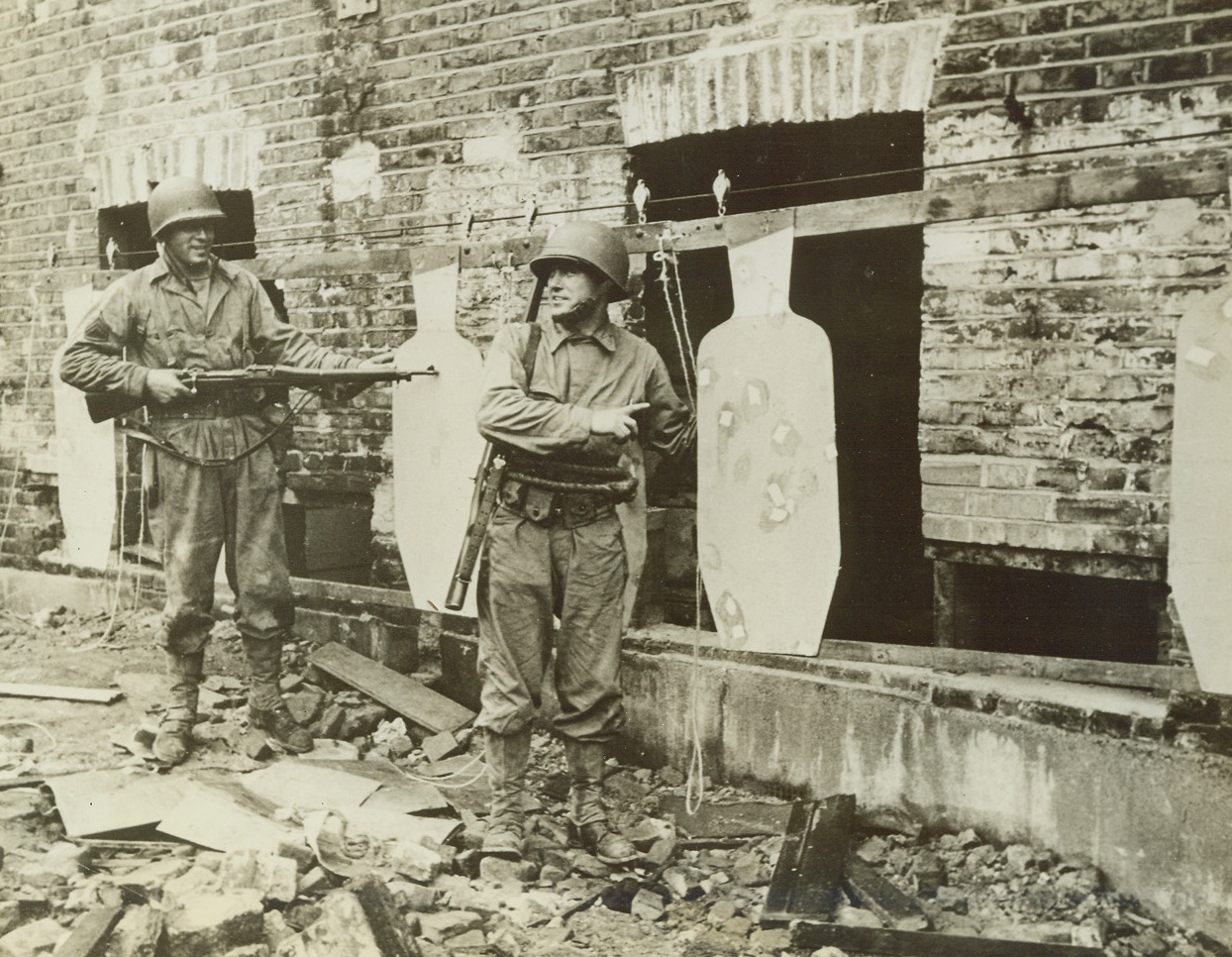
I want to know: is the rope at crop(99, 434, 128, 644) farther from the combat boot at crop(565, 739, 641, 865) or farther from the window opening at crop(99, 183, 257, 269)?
the combat boot at crop(565, 739, 641, 865)

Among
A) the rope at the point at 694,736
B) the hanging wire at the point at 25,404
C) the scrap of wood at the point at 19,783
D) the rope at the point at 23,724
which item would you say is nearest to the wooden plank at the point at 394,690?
the rope at the point at 694,736

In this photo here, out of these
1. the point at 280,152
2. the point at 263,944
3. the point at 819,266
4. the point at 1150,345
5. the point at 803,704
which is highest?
the point at 280,152

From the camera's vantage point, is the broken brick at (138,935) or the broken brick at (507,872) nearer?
the broken brick at (138,935)

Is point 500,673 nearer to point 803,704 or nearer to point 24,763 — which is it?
point 803,704

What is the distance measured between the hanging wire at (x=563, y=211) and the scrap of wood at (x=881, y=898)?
233 cm

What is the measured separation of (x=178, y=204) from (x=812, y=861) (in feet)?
12.2

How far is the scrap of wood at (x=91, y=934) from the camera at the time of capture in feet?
9.43

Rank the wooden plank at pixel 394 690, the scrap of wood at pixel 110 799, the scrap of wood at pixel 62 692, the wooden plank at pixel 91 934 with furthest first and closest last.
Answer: the scrap of wood at pixel 62 692 → the wooden plank at pixel 394 690 → the scrap of wood at pixel 110 799 → the wooden plank at pixel 91 934

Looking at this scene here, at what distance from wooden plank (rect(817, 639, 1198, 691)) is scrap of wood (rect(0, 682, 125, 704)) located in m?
3.52

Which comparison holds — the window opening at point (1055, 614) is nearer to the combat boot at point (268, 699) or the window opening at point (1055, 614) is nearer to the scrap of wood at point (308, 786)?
the scrap of wood at point (308, 786)

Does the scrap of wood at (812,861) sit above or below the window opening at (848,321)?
below

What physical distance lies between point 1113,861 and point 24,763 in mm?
4293

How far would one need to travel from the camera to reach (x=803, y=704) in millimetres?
4184

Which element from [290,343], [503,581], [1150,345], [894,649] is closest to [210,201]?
[290,343]
